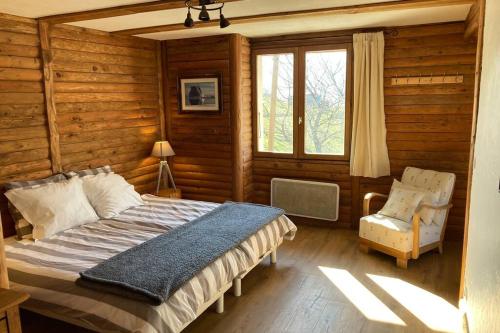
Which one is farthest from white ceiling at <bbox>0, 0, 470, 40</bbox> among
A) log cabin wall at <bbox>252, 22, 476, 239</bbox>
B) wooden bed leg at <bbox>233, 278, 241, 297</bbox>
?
wooden bed leg at <bbox>233, 278, 241, 297</bbox>

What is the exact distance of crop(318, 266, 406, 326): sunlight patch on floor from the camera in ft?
9.67

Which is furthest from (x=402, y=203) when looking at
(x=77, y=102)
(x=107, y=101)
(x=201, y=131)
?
(x=77, y=102)

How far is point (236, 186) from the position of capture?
5.05 meters

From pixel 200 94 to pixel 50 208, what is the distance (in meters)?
2.38

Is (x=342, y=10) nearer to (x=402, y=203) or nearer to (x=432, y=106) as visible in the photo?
(x=432, y=106)

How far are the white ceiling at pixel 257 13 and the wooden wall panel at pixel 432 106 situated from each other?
24 cm

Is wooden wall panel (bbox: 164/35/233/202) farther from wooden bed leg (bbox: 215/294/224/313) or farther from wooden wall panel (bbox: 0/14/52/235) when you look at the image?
wooden bed leg (bbox: 215/294/224/313)

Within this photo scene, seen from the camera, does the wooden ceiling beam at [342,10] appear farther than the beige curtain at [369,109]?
No

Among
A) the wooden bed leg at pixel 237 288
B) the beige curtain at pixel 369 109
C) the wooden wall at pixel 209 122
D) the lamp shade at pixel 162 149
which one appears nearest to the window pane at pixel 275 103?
the wooden wall at pixel 209 122

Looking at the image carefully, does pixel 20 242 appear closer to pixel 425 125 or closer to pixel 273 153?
pixel 273 153

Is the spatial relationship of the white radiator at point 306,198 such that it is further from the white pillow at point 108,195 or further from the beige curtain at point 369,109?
the white pillow at point 108,195

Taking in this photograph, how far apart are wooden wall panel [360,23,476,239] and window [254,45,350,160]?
1.78 ft

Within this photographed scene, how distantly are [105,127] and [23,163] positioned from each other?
40.9 inches

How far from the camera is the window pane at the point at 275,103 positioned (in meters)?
5.03
